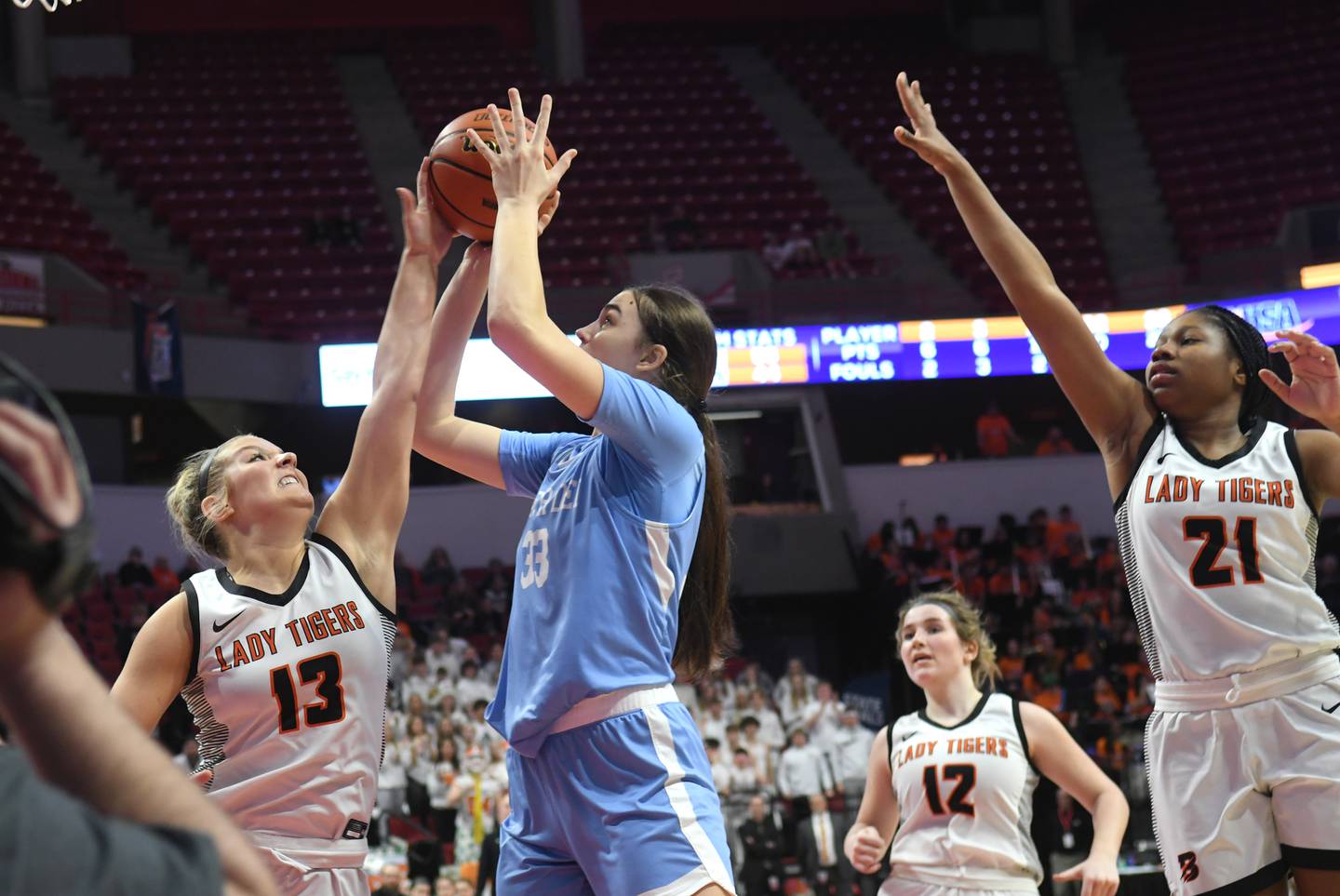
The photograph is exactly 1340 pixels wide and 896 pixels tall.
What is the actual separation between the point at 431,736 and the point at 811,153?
13.8 meters

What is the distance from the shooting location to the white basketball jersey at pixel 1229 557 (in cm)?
327

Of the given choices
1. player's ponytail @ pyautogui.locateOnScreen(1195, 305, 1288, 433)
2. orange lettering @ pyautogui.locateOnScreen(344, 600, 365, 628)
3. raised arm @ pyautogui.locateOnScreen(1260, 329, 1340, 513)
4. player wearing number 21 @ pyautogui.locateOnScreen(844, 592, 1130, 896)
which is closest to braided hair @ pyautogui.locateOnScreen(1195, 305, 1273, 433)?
player's ponytail @ pyautogui.locateOnScreen(1195, 305, 1288, 433)

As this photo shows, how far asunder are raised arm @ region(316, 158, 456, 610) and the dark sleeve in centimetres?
221

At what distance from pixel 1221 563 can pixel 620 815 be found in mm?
1547

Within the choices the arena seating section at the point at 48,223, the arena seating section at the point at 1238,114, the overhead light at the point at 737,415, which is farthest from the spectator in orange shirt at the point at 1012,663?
the arena seating section at the point at 48,223

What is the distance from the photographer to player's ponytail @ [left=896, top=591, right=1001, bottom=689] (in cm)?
507

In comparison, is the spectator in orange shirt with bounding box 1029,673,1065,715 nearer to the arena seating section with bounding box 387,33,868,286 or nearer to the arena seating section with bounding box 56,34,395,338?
the arena seating section with bounding box 387,33,868,286

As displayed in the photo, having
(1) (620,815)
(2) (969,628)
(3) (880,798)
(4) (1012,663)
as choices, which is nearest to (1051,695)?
(4) (1012,663)

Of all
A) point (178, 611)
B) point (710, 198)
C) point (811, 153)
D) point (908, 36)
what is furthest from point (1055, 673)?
point (908, 36)

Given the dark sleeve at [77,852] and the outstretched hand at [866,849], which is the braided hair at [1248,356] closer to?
the outstretched hand at [866,849]

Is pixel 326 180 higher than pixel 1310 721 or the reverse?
higher

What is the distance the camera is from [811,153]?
22.6m

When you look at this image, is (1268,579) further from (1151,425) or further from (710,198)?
(710,198)

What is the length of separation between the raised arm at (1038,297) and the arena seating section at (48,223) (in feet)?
51.6
